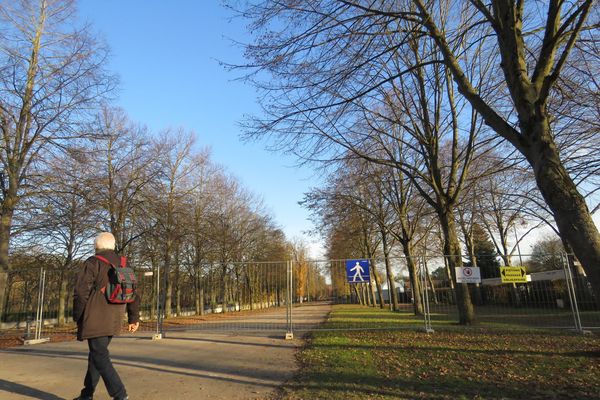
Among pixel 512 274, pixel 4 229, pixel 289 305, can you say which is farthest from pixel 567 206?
pixel 4 229

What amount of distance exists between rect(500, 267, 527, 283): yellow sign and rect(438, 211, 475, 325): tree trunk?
1175mm

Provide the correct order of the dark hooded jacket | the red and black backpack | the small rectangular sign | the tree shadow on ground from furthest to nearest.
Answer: the small rectangular sign < the tree shadow on ground < the red and black backpack < the dark hooded jacket

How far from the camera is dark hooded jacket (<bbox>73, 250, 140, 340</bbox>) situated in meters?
4.57

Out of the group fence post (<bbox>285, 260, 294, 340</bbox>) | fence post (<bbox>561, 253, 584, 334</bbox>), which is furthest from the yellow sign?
fence post (<bbox>285, 260, 294, 340</bbox>)

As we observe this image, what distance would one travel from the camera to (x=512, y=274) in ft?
39.6

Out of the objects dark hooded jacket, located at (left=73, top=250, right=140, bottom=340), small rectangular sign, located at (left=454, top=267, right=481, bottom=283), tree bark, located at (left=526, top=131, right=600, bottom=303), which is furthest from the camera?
small rectangular sign, located at (left=454, top=267, right=481, bottom=283)

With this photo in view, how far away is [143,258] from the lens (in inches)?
958

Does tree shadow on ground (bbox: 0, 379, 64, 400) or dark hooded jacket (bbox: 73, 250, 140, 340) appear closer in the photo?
dark hooded jacket (bbox: 73, 250, 140, 340)

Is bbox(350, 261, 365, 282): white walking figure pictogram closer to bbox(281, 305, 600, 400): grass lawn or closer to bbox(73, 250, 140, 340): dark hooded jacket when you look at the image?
bbox(281, 305, 600, 400): grass lawn

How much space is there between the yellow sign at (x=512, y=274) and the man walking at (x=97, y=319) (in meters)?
11.1

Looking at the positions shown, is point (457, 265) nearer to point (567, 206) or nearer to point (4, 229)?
point (567, 206)

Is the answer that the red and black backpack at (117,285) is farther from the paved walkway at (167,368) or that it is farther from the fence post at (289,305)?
the fence post at (289,305)

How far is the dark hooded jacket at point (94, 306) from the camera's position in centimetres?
457

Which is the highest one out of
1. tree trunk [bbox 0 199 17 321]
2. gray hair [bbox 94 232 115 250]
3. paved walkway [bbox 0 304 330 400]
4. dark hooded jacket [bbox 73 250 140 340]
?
tree trunk [bbox 0 199 17 321]
